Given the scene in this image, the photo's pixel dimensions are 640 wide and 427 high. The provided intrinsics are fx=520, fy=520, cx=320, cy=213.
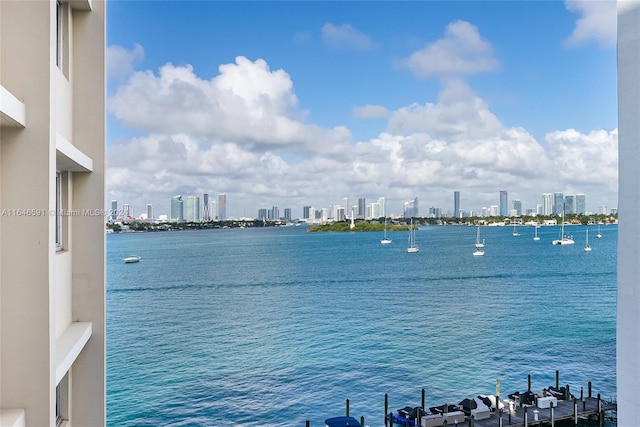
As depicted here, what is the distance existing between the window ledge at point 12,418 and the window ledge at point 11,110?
116 centimetres

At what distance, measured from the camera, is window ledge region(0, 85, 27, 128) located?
1.88 meters

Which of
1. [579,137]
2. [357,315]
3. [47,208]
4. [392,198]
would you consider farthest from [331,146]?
[47,208]

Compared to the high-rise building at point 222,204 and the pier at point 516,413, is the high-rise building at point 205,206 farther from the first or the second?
the pier at point 516,413

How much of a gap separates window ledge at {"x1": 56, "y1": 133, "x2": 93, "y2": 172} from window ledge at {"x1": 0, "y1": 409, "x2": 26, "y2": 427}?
4.05ft

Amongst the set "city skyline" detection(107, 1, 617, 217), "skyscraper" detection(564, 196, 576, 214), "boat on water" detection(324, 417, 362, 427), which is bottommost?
"boat on water" detection(324, 417, 362, 427)

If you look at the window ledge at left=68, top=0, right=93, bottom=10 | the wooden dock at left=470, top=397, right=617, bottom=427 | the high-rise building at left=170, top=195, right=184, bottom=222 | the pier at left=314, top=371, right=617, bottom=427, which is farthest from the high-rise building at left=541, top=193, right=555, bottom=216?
the window ledge at left=68, top=0, right=93, bottom=10

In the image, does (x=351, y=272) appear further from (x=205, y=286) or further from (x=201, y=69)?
(x=201, y=69)

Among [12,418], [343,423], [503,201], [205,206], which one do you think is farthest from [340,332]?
[503,201]

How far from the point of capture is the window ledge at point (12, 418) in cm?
201

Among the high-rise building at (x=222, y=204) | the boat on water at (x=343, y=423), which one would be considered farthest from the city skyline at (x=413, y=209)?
the boat on water at (x=343, y=423)

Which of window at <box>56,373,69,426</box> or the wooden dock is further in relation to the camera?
the wooden dock

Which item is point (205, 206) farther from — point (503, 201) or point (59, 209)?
point (59, 209)

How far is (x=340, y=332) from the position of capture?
27.3 m

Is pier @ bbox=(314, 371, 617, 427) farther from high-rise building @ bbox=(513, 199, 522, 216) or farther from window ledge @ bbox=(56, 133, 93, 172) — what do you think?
high-rise building @ bbox=(513, 199, 522, 216)
